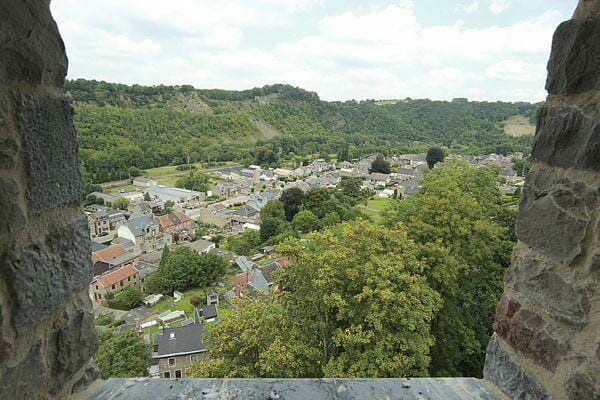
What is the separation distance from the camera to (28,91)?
1262 millimetres

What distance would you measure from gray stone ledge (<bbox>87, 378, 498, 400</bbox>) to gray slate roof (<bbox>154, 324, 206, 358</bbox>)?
51.8ft

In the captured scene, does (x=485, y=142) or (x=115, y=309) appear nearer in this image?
(x=115, y=309)

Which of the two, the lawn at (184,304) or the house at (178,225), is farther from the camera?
the house at (178,225)

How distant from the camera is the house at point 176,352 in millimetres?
16328

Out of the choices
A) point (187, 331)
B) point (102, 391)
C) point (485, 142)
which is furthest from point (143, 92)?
point (102, 391)

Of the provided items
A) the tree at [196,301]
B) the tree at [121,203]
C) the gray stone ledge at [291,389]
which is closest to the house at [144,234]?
the tree at [121,203]

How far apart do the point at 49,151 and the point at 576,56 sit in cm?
193

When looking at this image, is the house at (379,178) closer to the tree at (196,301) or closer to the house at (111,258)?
the house at (111,258)

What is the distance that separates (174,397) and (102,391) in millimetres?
331

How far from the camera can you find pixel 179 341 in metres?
17.0

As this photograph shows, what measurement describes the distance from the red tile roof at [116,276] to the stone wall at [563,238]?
28.5m

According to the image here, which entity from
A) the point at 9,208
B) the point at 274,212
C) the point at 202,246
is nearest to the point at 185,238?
the point at 202,246

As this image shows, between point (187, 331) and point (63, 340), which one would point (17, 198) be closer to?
point (63, 340)

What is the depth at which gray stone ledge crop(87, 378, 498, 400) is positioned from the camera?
1.75 meters
